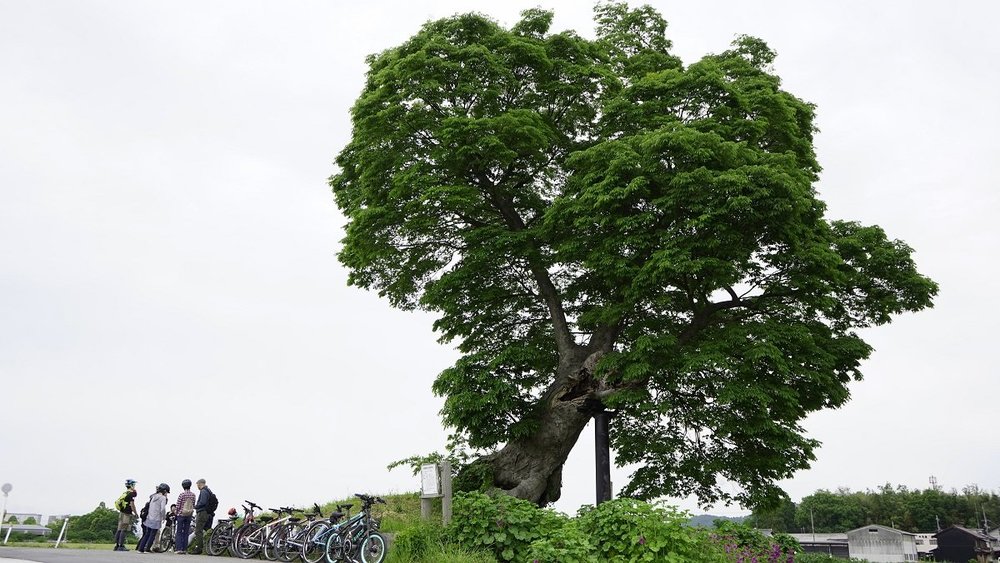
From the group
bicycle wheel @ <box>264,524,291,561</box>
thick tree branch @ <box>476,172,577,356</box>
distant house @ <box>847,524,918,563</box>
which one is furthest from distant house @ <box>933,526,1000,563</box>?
bicycle wheel @ <box>264,524,291,561</box>

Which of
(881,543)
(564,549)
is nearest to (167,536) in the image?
(564,549)

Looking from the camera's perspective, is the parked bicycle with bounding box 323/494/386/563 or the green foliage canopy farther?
the green foliage canopy

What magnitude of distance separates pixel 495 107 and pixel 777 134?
7282 millimetres

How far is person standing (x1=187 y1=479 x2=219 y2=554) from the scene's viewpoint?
55.4 feet

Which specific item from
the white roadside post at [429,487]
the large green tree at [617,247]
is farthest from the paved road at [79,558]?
the large green tree at [617,247]

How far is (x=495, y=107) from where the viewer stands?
20.1 metres

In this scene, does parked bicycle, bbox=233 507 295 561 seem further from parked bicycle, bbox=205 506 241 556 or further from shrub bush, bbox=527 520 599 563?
shrub bush, bbox=527 520 599 563

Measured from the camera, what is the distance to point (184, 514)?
648 inches

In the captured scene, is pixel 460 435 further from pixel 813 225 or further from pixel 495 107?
pixel 813 225

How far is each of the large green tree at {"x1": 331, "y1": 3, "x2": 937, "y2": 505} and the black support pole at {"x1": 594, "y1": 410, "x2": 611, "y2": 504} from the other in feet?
1.14

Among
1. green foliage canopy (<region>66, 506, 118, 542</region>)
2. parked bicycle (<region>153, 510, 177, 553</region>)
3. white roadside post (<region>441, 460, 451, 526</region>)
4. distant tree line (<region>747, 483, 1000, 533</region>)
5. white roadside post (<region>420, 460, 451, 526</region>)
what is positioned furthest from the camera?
distant tree line (<region>747, 483, 1000, 533</region>)

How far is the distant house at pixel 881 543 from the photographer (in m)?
55.2

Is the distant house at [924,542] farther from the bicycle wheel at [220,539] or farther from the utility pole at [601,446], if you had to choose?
the bicycle wheel at [220,539]

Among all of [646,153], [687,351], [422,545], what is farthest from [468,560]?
[646,153]
